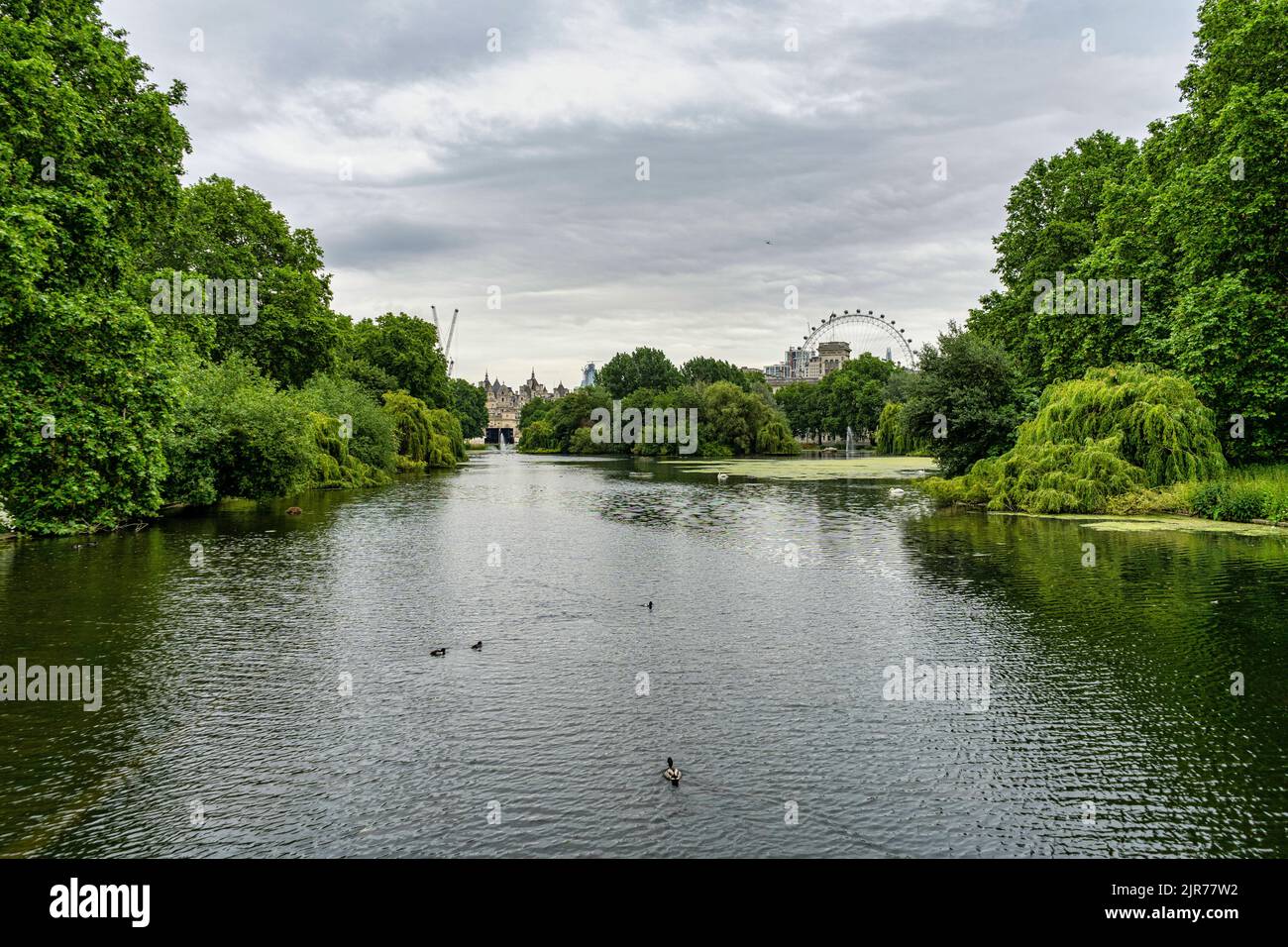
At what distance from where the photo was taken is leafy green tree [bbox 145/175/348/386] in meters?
51.4

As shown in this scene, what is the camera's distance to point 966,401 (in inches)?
1773

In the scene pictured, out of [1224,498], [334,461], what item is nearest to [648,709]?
[1224,498]

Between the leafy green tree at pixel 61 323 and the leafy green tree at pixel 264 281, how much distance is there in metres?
30.9

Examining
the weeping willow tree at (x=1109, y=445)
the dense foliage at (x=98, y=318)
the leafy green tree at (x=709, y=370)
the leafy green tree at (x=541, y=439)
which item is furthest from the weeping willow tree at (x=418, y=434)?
the leafy green tree at (x=709, y=370)

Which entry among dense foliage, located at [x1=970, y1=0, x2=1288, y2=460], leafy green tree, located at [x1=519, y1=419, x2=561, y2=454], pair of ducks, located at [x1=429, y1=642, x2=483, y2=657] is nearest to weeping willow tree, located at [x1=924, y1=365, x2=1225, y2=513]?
dense foliage, located at [x1=970, y1=0, x2=1288, y2=460]

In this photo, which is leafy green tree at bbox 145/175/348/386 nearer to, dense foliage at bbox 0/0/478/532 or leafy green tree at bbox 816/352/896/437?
dense foliage at bbox 0/0/478/532

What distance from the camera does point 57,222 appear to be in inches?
725

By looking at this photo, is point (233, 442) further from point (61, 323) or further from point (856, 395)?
point (856, 395)

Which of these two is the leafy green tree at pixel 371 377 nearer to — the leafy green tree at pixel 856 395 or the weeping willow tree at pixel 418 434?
the weeping willow tree at pixel 418 434

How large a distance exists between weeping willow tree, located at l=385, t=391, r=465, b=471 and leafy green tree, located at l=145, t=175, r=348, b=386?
21.5 metres

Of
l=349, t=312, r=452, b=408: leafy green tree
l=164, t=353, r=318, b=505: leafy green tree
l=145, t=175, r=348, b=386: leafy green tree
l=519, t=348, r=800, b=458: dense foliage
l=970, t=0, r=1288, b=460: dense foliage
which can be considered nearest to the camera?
l=970, t=0, r=1288, b=460: dense foliage

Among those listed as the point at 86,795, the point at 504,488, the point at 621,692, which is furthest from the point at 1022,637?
the point at 504,488

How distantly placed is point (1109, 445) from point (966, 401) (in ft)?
34.0

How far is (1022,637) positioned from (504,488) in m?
47.6
